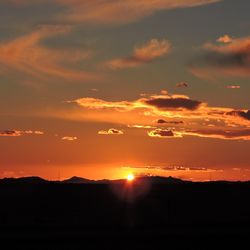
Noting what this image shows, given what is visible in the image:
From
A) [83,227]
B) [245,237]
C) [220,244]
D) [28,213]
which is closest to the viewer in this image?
[220,244]

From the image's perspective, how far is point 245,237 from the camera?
5219 cm

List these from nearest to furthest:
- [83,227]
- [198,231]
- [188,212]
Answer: [198,231] < [83,227] < [188,212]

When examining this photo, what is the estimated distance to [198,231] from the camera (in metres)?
57.4

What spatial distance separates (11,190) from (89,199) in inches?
473

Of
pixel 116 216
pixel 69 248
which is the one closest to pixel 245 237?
pixel 69 248

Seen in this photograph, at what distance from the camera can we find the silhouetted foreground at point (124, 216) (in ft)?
162

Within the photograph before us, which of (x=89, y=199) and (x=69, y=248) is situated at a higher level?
(x=89, y=199)

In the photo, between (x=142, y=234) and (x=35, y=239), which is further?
(x=142, y=234)

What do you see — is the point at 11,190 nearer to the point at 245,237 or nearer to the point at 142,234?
the point at 142,234

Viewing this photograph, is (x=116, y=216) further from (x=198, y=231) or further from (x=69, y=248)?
(x=69, y=248)

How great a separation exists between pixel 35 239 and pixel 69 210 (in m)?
29.3

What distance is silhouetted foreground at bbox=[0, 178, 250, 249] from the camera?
4928 centimetres

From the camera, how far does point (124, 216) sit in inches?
3041


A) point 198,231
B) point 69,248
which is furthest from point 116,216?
point 69,248
